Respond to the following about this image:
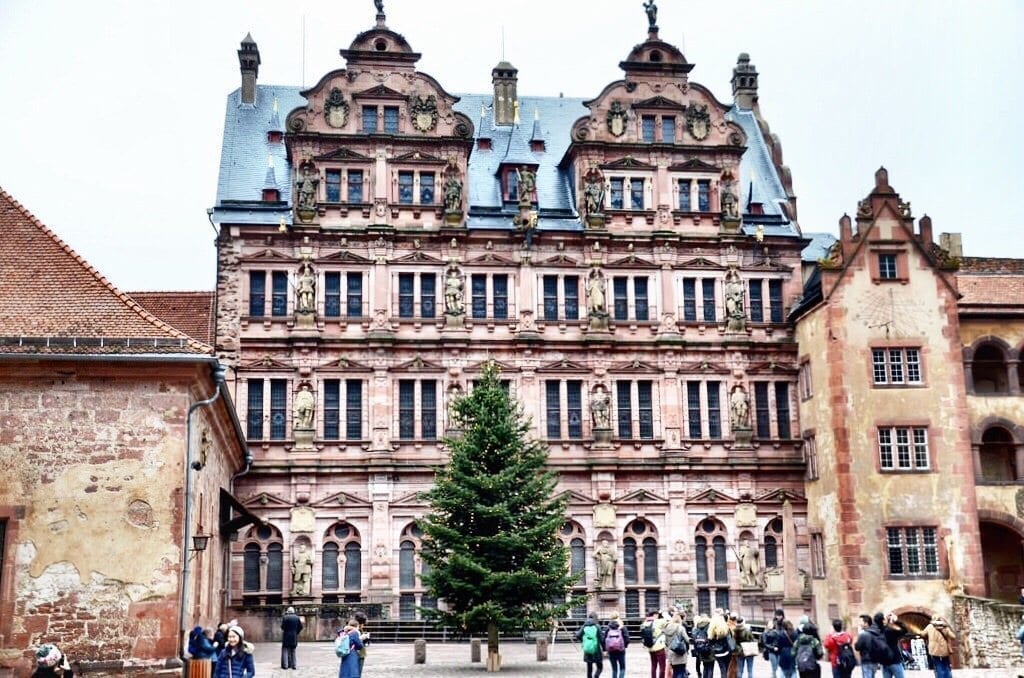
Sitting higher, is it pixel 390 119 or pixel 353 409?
pixel 390 119

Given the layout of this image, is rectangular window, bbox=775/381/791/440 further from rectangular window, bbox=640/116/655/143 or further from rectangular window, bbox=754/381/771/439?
rectangular window, bbox=640/116/655/143

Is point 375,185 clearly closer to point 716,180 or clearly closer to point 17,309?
point 716,180

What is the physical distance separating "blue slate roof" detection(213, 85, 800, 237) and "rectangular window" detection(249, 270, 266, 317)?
1849 millimetres

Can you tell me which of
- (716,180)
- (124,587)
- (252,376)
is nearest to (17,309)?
(124,587)

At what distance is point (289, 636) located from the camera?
88.2 feet

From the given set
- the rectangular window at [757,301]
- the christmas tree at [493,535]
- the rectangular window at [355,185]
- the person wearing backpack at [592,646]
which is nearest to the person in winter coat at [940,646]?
the person wearing backpack at [592,646]

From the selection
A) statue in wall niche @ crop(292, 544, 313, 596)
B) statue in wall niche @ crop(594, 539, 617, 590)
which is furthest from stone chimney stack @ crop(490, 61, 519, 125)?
statue in wall niche @ crop(292, 544, 313, 596)

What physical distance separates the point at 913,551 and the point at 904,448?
3.29m

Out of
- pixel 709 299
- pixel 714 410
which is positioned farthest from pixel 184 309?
pixel 714 410

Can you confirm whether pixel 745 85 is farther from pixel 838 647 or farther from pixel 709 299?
pixel 838 647

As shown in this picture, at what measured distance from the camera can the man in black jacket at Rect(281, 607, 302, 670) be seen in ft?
87.4

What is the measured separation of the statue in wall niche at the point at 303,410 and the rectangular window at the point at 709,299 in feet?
46.2

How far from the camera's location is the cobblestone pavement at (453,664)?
26.6 meters

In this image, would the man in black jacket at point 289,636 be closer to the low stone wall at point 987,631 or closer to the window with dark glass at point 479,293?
the window with dark glass at point 479,293
